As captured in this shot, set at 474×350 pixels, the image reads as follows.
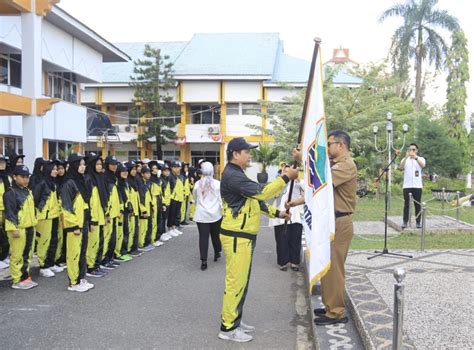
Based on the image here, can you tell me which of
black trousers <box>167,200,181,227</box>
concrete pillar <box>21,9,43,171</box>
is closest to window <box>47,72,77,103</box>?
concrete pillar <box>21,9,43,171</box>

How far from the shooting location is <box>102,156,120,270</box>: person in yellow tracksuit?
8227 mm

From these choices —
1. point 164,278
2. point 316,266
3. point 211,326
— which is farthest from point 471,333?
point 164,278

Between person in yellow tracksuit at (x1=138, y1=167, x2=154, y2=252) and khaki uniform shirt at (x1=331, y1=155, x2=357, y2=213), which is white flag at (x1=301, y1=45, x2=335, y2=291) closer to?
khaki uniform shirt at (x1=331, y1=155, x2=357, y2=213)

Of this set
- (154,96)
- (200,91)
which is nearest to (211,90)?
(200,91)

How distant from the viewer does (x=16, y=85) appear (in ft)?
54.9

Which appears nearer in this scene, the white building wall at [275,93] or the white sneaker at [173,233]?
the white sneaker at [173,233]

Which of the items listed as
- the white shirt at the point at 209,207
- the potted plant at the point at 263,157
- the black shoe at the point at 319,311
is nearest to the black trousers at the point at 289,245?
the white shirt at the point at 209,207

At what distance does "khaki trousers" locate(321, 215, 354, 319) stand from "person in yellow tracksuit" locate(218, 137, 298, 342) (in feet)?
2.61

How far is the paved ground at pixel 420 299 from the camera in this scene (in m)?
4.26

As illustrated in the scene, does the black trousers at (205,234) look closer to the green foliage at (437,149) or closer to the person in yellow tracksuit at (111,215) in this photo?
the person in yellow tracksuit at (111,215)

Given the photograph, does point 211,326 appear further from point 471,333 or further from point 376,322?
point 471,333

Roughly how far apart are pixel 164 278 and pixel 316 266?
4.10 m

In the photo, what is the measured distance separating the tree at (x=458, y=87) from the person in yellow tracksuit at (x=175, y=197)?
21.4 metres

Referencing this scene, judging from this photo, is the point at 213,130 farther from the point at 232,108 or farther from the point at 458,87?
the point at 458,87
